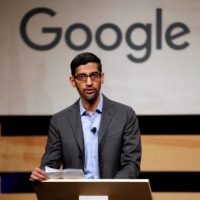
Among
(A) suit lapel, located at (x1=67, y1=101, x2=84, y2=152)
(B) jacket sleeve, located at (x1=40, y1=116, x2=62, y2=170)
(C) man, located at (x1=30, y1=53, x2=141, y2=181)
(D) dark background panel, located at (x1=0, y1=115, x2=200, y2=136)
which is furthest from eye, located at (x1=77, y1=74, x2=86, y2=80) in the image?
(D) dark background panel, located at (x1=0, y1=115, x2=200, y2=136)

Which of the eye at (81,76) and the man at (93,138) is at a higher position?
the eye at (81,76)

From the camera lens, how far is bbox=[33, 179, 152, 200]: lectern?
242cm

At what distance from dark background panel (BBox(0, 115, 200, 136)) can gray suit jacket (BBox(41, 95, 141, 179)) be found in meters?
1.24

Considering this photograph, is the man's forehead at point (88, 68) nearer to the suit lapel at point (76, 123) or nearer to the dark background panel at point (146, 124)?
the suit lapel at point (76, 123)

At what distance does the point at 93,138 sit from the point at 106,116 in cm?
16

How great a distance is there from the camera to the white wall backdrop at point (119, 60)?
14.1 ft

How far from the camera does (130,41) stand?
4.32 m

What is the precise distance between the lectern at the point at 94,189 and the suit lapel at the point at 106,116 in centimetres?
55

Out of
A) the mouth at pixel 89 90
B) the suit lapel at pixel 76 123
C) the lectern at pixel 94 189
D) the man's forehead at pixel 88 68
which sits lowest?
the lectern at pixel 94 189

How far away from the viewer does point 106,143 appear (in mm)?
3041

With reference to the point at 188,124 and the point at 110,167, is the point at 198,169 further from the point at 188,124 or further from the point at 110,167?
the point at 110,167

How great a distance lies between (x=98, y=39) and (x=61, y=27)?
0.33 metres

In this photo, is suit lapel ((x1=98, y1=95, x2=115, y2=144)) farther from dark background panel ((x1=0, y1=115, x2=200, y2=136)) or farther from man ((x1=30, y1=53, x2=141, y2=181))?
dark background panel ((x1=0, y1=115, x2=200, y2=136))

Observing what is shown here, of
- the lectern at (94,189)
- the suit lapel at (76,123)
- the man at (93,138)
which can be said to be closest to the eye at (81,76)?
the man at (93,138)
